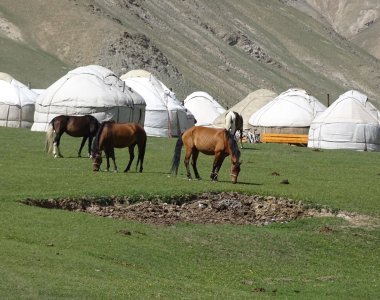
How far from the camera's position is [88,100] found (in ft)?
191

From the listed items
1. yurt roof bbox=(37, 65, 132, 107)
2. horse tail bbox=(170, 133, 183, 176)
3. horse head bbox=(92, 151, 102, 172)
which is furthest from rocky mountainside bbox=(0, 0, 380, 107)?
horse tail bbox=(170, 133, 183, 176)

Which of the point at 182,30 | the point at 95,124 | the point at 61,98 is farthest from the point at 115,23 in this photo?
the point at 95,124

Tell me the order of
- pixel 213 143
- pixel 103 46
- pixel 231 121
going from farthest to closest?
1. pixel 103 46
2. pixel 231 121
3. pixel 213 143

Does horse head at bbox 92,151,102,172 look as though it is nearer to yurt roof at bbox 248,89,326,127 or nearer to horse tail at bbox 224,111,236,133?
horse tail at bbox 224,111,236,133

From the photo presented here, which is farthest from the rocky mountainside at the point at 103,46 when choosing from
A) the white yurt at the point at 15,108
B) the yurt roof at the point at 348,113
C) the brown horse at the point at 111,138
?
the brown horse at the point at 111,138

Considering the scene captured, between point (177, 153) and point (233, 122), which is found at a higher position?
point (233, 122)

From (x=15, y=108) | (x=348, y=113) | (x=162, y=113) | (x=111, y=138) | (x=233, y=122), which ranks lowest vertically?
(x=111, y=138)

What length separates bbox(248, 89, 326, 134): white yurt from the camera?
232 feet

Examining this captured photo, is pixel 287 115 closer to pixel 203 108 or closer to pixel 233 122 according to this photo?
pixel 203 108

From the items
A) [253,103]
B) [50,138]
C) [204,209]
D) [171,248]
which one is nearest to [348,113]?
[253,103]

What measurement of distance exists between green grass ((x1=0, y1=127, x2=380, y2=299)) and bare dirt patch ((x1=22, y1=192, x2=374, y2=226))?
1.23 ft

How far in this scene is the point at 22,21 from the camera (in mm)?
155875

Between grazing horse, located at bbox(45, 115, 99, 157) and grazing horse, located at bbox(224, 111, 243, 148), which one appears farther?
grazing horse, located at bbox(224, 111, 243, 148)

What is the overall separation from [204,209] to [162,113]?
3855 cm
